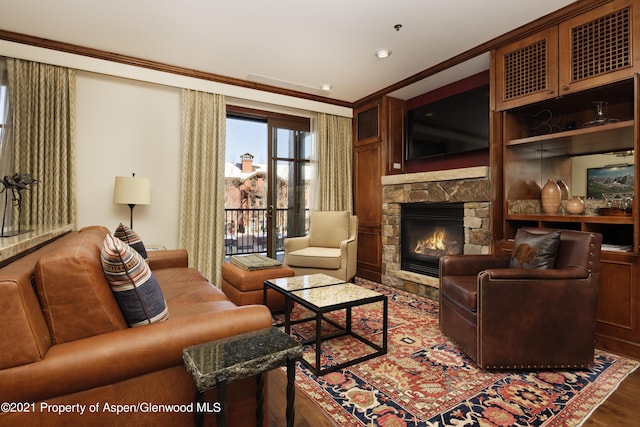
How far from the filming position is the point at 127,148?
3652mm

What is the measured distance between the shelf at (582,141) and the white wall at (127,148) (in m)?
3.71

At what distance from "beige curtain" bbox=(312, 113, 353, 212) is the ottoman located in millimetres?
1963

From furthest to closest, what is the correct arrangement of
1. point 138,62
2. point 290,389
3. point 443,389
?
point 138,62 < point 443,389 < point 290,389

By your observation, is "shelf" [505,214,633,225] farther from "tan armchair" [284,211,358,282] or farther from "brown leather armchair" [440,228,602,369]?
"tan armchair" [284,211,358,282]

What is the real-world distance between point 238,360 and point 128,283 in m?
0.54

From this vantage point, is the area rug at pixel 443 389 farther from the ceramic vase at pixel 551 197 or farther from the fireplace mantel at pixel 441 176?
the fireplace mantel at pixel 441 176

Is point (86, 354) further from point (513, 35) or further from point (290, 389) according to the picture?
point (513, 35)

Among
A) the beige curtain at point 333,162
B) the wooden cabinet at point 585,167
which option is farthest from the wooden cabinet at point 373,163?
the wooden cabinet at point 585,167

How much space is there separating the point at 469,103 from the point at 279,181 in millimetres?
2596

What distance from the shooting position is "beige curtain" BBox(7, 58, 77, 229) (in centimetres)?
308

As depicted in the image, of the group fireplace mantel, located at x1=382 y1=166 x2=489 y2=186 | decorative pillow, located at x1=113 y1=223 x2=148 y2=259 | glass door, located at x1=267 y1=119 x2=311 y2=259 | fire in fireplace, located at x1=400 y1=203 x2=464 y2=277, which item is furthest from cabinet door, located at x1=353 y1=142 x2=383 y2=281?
decorative pillow, located at x1=113 y1=223 x2=148 y2=259

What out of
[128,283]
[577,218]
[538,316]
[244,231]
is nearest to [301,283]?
[128,283]

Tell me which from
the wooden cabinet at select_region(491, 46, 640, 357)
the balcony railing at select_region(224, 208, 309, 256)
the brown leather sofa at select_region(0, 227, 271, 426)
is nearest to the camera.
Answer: the brown leather sofa at select_region(0, 227, 271, 426)

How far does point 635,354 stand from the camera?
7.29 feet
